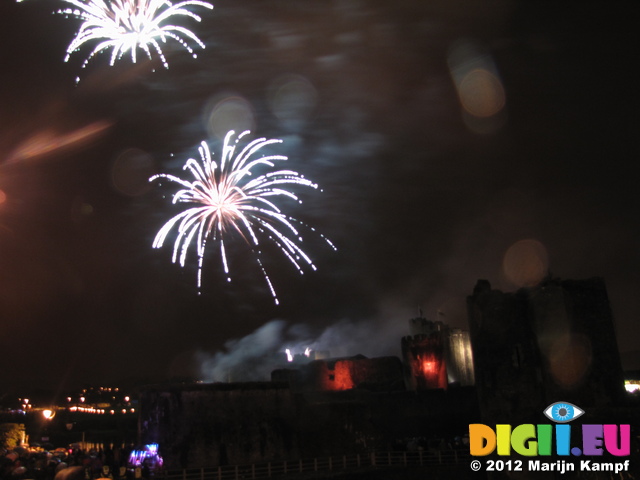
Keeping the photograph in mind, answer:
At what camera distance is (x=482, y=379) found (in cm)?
2545

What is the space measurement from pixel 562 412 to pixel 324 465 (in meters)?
13.2

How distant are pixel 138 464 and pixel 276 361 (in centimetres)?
5603

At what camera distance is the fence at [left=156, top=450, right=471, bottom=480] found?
93.1ft

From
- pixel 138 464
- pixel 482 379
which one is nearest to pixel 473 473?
pixel 482 379

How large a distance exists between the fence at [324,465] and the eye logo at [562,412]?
737 centimetres

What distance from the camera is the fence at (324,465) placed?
93.1 feet

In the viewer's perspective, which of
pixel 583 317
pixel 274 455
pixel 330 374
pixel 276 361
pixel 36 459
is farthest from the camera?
pixel 276 361

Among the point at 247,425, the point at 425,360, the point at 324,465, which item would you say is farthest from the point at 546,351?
the point at 425,360

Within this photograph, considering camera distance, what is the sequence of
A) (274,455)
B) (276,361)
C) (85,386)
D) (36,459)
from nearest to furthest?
(36,459), (274,455), (276,361), (85,386)

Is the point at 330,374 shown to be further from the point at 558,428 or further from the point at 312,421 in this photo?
the point at 558,428

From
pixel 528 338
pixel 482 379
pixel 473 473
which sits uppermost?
pixel 528 338

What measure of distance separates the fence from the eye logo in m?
7.37

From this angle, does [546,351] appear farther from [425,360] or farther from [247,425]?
[425,360]

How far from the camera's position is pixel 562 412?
2312 cm
